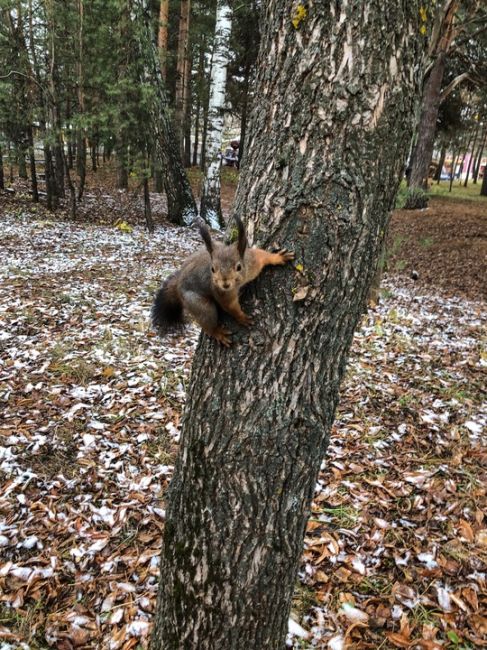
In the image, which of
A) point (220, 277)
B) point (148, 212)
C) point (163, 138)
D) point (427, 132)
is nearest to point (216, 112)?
point (163, 138)

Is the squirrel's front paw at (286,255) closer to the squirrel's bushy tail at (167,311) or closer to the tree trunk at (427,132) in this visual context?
the squirrel's bushy tail at (167,311)

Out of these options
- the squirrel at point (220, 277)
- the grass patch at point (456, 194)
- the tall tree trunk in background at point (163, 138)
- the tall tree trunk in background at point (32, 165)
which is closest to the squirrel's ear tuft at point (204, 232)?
the squirrel at point (220, 277)

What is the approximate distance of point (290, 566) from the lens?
2016 mm

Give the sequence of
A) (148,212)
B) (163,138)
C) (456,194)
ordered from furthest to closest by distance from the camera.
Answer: (456,194), (163,138), (148,212)

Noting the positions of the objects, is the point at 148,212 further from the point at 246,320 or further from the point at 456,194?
the point at 456,194

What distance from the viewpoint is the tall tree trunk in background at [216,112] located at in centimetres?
1159

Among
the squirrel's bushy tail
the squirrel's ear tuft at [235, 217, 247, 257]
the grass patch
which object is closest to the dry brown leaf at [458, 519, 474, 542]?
the squirrel's bushy tail

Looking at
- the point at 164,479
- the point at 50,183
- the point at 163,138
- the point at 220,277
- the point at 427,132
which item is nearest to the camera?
the point at 220,277

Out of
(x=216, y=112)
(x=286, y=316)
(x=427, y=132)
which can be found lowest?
(x=286, y=316)

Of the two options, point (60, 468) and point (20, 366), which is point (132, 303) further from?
point (60, 468)

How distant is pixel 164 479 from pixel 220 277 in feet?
8.51

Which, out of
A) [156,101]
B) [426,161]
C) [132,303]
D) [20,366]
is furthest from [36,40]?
[426,161]

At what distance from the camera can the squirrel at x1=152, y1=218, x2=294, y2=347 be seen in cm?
172

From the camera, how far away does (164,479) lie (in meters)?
3.94
